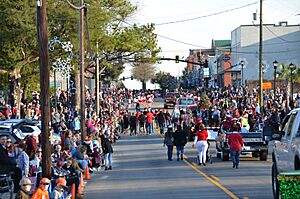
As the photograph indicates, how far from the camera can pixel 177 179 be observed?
22.8 meters

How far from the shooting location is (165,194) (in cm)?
1902

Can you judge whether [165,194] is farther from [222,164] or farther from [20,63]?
[20,63]

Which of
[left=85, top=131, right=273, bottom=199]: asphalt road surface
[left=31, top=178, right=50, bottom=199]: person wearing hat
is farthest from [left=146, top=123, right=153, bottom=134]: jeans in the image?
[left=31, top=178, right=50, bottom=199]: person wearing hat

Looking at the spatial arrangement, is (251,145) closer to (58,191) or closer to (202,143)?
(202,143)

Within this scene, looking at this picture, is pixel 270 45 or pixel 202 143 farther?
pixel 270 45

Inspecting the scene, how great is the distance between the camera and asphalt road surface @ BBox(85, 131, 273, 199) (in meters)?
19.1

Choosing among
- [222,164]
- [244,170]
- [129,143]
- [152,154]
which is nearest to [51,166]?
[244,170]

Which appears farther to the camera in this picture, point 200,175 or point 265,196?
point 200,175

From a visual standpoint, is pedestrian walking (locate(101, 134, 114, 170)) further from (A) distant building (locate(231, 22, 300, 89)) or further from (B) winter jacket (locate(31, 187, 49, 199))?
(A) distant building (locate(231, 22, 300, 89))

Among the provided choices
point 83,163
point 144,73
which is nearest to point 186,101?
point 83,163

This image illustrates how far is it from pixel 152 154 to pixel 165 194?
1499cm

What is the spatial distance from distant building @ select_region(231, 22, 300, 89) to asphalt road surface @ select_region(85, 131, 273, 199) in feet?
224

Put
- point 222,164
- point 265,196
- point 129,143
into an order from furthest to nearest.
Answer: point 129,143 < point 222,164 < point 265,196

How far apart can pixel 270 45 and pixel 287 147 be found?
85.6 metres
